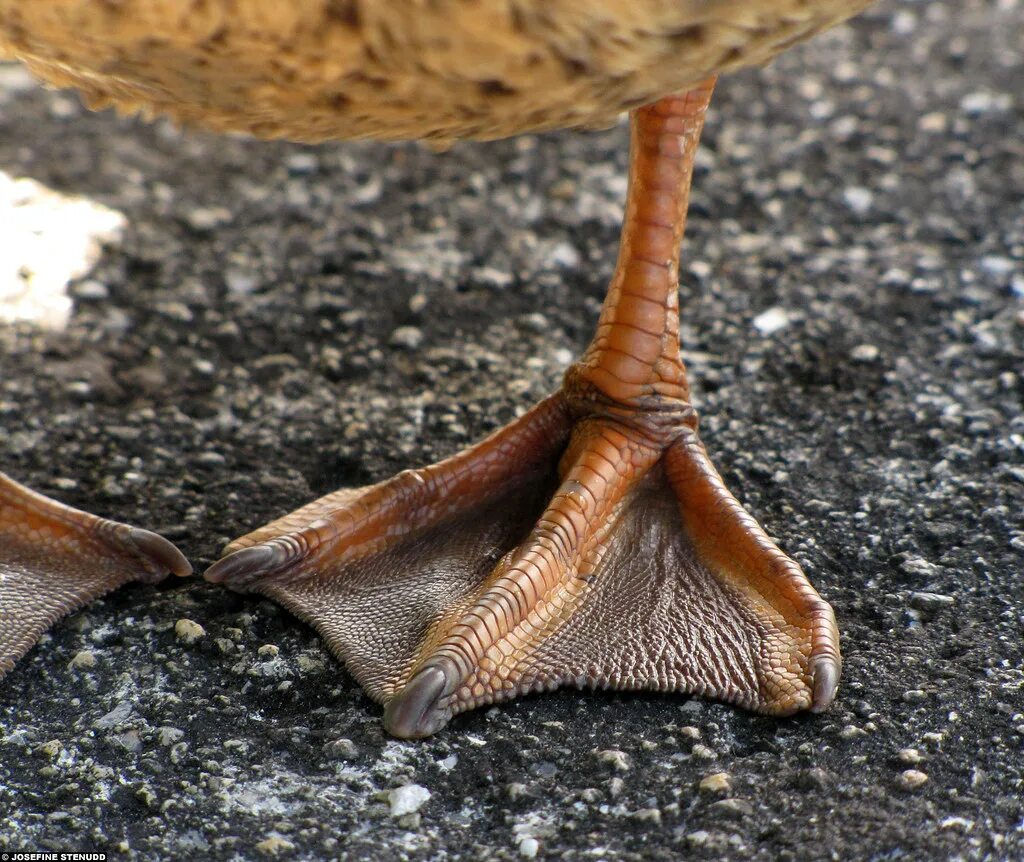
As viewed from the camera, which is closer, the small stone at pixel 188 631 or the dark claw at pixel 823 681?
the dark claw at pixel 823 681

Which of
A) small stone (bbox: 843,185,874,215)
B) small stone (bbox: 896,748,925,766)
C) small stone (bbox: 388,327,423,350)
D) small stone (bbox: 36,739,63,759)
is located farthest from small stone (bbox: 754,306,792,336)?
small stone (bbox: 36,739,63,759)

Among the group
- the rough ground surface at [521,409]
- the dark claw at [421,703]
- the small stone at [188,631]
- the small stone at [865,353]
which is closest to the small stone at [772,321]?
the rough ground surface at [521,409]

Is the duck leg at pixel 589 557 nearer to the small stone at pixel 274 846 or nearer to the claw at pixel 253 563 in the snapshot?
the claw at pixel 253 563

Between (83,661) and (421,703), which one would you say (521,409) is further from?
(83,661)

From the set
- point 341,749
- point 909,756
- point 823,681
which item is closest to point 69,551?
point 341,749

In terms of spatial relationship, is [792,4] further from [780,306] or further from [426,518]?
[780,306]

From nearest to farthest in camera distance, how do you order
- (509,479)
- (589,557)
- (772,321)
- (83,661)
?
1. (83,661)
2. (589,557)
3. (509,479)
4. (772,321)

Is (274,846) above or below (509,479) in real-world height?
below

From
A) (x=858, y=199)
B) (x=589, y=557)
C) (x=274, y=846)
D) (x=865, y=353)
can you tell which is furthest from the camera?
(x=858, y=199)
